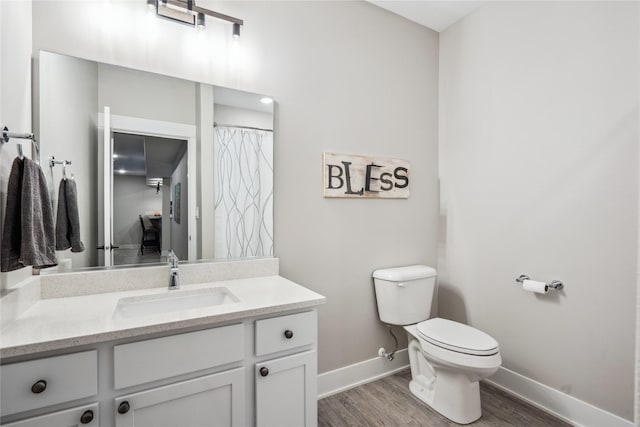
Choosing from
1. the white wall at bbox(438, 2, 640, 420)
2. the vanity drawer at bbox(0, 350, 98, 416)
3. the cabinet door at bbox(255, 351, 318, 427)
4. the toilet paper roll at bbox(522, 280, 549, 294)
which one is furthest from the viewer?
the toilet paper roll at bbox(522, 280, 549, 294)

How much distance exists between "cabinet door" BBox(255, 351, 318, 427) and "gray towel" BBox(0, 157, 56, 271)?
2.89ft

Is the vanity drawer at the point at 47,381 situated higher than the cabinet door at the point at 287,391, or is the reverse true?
the vanity drawer at the point at 47,381

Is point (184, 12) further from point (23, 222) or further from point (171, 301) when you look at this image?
point (171, 301)

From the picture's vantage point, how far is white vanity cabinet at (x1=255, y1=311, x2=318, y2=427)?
1.28 m

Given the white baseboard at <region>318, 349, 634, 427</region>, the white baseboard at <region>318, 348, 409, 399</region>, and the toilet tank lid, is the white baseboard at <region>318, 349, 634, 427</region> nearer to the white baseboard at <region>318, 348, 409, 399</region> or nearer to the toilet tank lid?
the white baseboard at <region>318, 348, 409, 399</region>

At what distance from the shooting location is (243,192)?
183cm

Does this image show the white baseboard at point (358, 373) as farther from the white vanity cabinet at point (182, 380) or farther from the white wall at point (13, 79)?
the white wall at point (13, 79)

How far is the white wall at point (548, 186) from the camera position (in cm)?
164

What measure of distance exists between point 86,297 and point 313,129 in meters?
1.49

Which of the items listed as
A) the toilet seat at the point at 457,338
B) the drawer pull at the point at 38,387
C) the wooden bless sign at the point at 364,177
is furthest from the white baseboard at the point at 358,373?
the drawer pull at the point at 38,387

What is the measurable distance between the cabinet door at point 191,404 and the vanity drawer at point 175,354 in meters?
0.05

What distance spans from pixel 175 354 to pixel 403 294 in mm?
1522

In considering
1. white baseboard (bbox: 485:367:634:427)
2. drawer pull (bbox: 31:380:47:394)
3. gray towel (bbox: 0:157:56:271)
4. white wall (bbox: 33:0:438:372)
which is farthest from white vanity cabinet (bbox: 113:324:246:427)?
white baseboard (bbox: 485:367:634:427)

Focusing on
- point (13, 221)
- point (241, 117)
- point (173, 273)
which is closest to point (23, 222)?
point (13, 221)
